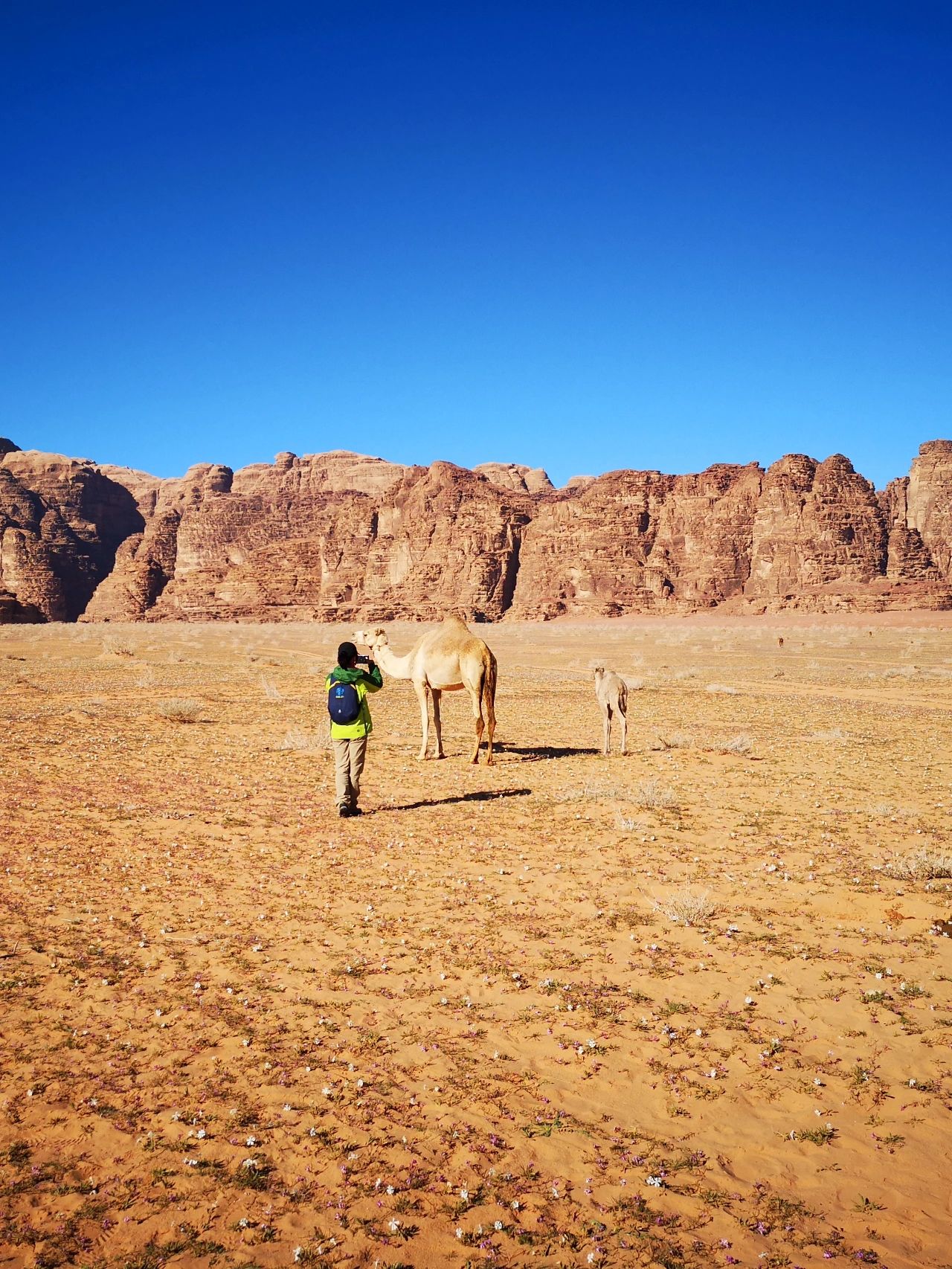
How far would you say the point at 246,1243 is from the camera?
3.61 m

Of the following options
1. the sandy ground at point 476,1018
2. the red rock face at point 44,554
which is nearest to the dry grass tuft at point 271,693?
the sandy ground at point 476,1018

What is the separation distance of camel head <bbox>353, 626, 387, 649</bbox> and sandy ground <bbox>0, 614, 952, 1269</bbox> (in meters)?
2.74

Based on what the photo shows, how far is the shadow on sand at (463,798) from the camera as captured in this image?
1138cm

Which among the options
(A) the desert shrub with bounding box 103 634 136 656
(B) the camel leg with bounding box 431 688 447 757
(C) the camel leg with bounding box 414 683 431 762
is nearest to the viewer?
(C) the camel leg with bounding box 414 683 431 762

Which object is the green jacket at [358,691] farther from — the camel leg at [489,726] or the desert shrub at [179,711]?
the desert shrub at [179,711]

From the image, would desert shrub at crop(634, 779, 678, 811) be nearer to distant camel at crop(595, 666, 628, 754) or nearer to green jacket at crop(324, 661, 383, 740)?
distant camel at crop(595, 666, 628, 754)

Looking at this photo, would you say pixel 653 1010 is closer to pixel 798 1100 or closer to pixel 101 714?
pixel 798 1100

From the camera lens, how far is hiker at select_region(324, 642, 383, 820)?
407 inches

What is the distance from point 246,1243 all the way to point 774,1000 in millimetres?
4050

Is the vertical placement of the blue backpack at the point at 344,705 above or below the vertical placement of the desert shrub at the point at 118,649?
above

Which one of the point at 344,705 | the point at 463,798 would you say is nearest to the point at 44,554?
the point at 463,798

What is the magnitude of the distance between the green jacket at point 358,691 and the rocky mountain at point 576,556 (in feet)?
347

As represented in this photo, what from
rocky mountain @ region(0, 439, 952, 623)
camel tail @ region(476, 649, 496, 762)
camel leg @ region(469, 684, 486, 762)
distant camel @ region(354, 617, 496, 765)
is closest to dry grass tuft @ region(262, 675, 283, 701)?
distant camel @ region(354, 617, 496, 765)

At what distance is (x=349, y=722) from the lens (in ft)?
34.0
